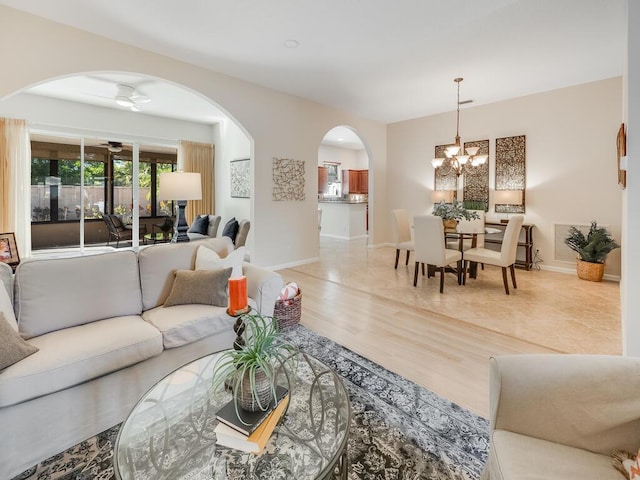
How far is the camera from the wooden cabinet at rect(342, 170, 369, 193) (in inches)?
405

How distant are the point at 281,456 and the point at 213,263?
5.33ft

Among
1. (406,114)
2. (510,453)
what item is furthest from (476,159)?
(510,453)

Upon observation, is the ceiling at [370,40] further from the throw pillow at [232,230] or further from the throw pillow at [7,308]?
the throw pillow at [7,308]

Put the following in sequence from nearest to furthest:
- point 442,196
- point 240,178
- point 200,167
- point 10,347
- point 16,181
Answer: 1. point 10,347
2. point 16,181
3. point 442,196
4. point 240,178
5. point 200,167

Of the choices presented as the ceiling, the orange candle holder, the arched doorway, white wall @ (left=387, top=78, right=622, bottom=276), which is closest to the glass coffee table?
the orange candle holder

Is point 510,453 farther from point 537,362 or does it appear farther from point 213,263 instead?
point 213,263

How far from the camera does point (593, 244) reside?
4.38 m

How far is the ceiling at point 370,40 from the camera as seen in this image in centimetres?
283

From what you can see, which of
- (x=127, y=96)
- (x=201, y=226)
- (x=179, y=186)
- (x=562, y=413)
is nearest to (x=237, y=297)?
(x=562, y=413)

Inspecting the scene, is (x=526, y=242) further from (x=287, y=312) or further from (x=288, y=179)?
(x=287, y=312)

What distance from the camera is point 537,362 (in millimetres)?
1090

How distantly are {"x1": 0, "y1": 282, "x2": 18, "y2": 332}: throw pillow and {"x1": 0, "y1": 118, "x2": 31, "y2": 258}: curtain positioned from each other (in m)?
4.67

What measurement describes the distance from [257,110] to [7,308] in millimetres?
3911

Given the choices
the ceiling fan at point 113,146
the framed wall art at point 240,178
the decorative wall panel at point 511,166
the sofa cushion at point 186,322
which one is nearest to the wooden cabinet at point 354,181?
the framed wall art at point 240,178
